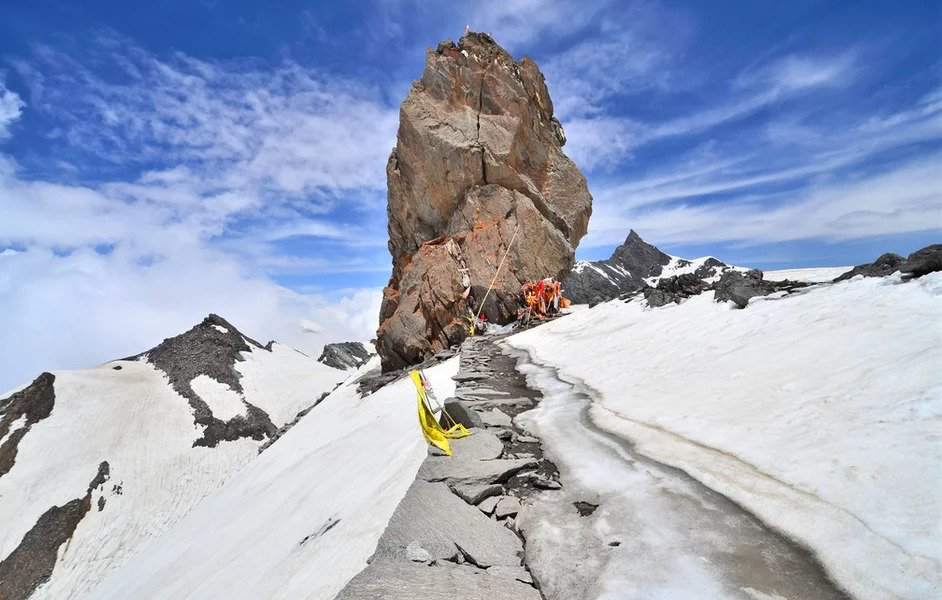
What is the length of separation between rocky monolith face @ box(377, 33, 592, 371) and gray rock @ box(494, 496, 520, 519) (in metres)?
21.2

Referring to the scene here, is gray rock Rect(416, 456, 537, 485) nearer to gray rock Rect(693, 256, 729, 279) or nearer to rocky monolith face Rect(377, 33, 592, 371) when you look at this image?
rocky monolith face Rect(377, 33, 592, 371)

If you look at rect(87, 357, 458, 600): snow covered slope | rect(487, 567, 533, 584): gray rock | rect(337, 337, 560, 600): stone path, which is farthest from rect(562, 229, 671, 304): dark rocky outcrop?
Answer: rect(487, 567, 533, 584): gray rock

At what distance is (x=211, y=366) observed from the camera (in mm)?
51438

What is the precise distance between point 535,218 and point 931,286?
2327 cm

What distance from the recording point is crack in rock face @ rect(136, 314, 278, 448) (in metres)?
44.4

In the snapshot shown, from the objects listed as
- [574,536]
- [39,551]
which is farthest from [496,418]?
[39,551]

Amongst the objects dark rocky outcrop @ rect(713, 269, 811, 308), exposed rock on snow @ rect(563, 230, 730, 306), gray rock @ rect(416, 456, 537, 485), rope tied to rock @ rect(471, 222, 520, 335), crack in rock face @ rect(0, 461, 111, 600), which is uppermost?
exposed rock on snow @ rect(563, 230, 730, 306)

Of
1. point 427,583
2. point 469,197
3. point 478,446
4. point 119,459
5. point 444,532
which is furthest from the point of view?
point 119,459

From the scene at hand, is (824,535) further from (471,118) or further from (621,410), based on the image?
(471,118)

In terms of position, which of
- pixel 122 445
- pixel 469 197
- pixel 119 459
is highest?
pixel 469 197

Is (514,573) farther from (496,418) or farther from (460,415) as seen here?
(496,418)

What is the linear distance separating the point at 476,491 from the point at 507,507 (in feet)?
1.20

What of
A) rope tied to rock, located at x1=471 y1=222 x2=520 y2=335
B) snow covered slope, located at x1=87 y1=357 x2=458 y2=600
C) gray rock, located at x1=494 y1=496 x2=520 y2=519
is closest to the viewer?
snow covered slope, located at x1=87 y1=357 x2=458 y2=600

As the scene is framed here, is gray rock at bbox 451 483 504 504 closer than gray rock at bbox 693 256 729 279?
Yes
